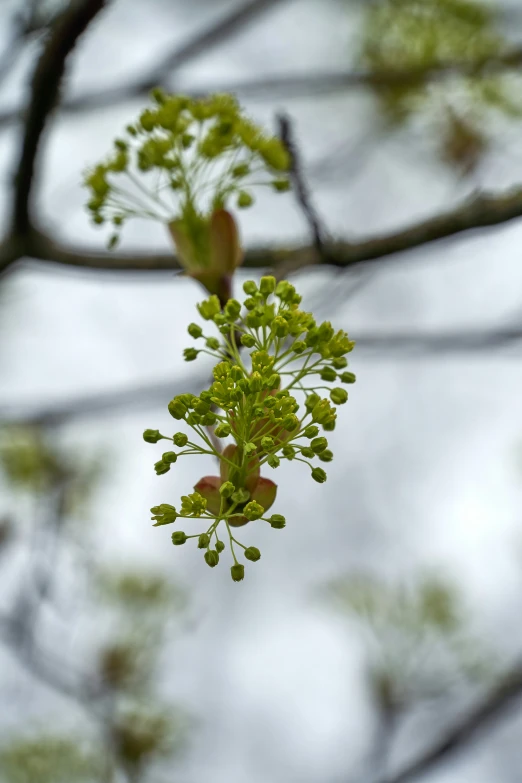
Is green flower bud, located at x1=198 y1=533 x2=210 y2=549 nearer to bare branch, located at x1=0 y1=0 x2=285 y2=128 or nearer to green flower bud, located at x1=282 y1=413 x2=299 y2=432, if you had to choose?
green flower bud, located at x1=282 y1=413 x2=299 y2=432

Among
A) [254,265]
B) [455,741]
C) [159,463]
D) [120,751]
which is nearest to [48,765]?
[120,751]

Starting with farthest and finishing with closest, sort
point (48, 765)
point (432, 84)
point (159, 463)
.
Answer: point (48, 765)
point (432, 84)
point (159, 463)

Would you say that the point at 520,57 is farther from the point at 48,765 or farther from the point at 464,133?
the point at 48,765

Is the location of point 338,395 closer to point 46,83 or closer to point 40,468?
point 46,83

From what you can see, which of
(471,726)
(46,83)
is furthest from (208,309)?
(471,726)

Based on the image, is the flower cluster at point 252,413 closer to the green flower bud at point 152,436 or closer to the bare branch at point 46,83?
the green flower bud at point 152,436

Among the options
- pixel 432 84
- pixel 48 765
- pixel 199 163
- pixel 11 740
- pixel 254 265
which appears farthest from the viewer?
pixel 11 740
